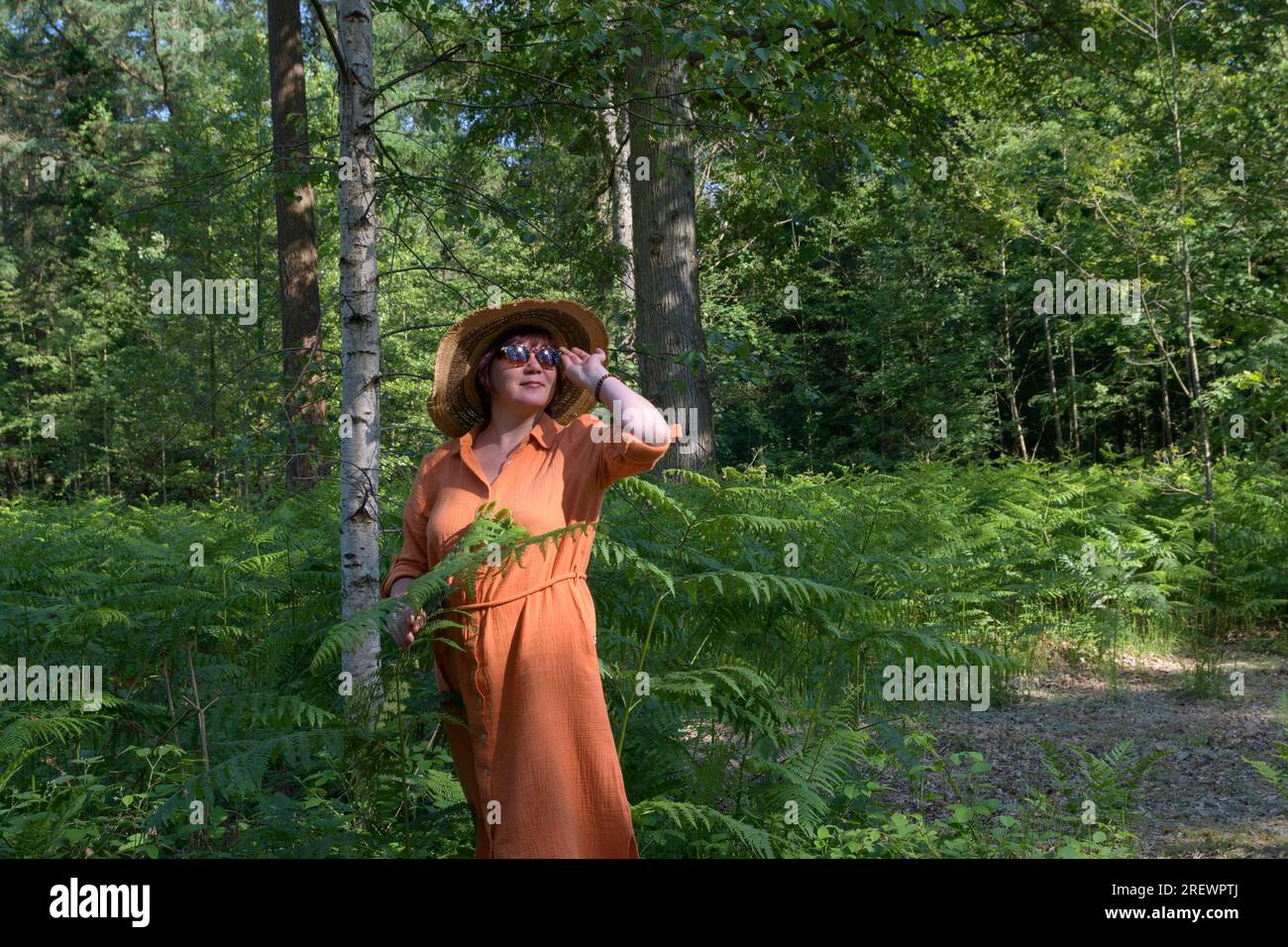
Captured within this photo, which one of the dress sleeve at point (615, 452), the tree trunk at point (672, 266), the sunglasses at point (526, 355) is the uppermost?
the tree trunk at point (672, 266)

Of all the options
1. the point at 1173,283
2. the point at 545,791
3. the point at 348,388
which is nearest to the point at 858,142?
the point at 348,388

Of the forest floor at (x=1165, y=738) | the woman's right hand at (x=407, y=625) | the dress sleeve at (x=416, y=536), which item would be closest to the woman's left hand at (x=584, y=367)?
the dress sleeve at (x=416, y=536)

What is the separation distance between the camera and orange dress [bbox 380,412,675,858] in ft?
9.97

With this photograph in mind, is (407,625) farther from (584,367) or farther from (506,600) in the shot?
(584,367)

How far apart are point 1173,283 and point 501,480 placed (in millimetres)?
8555

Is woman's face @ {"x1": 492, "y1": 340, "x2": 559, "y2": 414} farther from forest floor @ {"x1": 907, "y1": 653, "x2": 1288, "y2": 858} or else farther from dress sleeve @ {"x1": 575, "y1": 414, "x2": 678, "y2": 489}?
forest floor @ {"x1": 907, "y1": 653, "x2": 1288, "y2": 858}

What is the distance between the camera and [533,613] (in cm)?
311

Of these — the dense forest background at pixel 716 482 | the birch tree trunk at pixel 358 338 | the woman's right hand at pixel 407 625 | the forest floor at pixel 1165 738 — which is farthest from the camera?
the forest floor at pixel 1165 738

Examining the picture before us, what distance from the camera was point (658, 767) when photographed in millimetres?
4125

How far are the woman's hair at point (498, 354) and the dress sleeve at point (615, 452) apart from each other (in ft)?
0.92

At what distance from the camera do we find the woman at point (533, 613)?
120 inches

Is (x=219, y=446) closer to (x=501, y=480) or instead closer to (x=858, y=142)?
(x=501, y=480)

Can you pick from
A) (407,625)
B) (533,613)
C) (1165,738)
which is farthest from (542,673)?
(1165,738)

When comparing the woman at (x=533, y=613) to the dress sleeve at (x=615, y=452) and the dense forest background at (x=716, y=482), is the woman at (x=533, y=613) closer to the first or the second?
the dress sleeve at (x=615, y=452)
